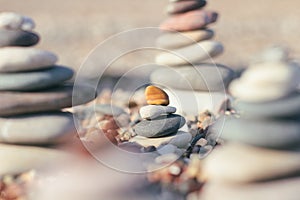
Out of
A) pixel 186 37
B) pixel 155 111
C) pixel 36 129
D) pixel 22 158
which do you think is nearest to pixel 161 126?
pixel 155 111

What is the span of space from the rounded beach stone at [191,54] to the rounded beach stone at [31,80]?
1.77 metres

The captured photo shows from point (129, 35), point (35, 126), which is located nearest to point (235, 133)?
point (35, 126)

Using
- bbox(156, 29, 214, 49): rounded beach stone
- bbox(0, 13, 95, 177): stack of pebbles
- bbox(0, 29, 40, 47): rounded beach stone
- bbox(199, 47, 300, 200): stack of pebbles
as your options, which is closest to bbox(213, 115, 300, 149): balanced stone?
bbox(199, 47, 300, 200): stack of pebbles

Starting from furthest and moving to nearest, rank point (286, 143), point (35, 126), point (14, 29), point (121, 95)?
point (121, 95) → point (14, 29) → point (35, 126) → point (286, 143)

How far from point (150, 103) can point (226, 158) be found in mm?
1142

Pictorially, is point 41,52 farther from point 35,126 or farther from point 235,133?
point 235,133

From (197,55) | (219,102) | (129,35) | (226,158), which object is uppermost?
(226,158)

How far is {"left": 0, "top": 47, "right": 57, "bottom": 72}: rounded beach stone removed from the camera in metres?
4.05

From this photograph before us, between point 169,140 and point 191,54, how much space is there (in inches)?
60.9

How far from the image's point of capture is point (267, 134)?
2.84 m

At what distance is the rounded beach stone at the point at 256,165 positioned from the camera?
9.46 feet

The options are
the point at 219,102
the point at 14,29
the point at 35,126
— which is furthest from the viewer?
the point at 219,102

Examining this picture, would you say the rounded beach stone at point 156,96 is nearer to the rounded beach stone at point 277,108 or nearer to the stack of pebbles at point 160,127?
the stack of pebbles at point 160,127

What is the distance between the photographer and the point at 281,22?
1082 cm
